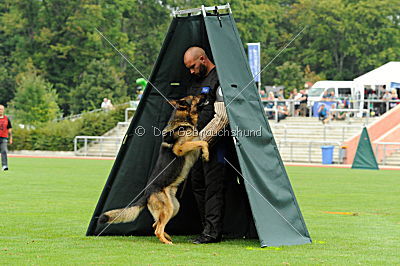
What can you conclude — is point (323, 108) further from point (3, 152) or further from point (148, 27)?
point (148, 27)

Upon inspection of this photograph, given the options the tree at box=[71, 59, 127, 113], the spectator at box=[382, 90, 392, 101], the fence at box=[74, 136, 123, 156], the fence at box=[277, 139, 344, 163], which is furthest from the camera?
the tree at box=[71, 59, 127, 113]

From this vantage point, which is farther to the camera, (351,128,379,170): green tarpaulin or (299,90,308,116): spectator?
(299,90,308,116): spectator

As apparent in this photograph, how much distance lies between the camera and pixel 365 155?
95.6ft

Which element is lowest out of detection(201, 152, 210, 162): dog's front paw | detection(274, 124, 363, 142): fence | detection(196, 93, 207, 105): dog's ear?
detection(274, 124, 363, 142): fence

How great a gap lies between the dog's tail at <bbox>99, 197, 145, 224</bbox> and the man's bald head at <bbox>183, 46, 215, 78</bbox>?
5.54 feet

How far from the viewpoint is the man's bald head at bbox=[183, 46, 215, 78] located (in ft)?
29.8

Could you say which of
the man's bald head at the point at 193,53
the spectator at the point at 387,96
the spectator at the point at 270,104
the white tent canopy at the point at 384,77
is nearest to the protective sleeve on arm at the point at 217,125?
the man's bald head at the point at 193,53

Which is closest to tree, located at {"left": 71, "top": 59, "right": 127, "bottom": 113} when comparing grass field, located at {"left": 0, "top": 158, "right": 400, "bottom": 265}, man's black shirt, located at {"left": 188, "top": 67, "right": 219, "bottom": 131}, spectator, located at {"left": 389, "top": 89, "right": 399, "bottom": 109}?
spectator, located at {"left": 389, "top": 89, "right": 399, "bottom": 109}

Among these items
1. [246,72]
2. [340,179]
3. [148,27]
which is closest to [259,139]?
[246,72]

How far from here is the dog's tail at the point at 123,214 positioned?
29.4ft

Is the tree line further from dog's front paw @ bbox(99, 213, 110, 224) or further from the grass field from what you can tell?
dog's front paw @ bbox(99, 213, 110, 224)

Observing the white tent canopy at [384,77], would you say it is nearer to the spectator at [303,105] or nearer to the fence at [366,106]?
the fence at [366,106]

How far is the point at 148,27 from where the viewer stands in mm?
76250

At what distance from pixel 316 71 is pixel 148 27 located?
57.6 feet
